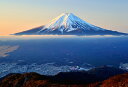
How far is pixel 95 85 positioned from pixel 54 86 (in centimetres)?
926

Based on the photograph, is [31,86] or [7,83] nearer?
[31,86]

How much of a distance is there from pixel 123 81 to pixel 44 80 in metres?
20.4

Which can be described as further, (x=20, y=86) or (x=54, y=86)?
(x=20, y=86)

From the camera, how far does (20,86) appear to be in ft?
191

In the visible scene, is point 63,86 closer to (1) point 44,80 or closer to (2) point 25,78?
(1) point 44,80

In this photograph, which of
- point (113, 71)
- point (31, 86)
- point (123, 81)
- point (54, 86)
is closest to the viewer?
point (123, 81)

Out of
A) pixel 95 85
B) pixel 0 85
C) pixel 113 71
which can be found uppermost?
pixel 95 85

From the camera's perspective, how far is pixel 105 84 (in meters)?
45.9

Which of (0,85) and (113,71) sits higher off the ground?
(0,85)

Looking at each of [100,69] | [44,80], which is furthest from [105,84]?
[100,69]

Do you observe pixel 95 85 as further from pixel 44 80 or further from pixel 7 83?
pixel 7 83

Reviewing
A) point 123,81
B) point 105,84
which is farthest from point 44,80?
point 123,81

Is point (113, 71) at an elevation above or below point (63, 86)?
below

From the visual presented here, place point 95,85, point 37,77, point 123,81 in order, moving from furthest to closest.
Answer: point 37,77
point 95,85
point 123,81
